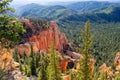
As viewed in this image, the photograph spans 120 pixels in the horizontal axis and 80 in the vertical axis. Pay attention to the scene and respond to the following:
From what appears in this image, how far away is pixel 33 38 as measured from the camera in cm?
16225

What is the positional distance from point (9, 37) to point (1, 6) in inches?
141

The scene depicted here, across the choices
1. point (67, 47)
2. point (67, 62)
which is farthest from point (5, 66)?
point (67, 47)

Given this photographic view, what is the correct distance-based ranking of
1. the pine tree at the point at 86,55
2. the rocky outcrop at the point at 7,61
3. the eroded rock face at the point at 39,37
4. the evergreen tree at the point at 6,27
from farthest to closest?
the eroded rock face at the point at 39,37 → the rocky outcrop at the point at 7,61 → the evergreen tree at the point at 6,27 → the pine tree at the point at 86,55

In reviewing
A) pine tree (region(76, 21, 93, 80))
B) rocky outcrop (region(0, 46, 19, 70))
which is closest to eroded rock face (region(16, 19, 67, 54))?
rocky outcrop (region(0, 46, 19, 70))

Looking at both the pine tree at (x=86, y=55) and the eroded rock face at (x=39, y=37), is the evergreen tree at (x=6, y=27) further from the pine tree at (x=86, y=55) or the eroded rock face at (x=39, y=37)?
the eroded rock face at (x=39, y=37)

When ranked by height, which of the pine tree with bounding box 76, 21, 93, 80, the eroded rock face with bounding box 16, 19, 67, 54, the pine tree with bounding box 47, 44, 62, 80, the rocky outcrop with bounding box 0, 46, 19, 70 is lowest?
the eroded rock face with bounding box 16, 19, 67, 54

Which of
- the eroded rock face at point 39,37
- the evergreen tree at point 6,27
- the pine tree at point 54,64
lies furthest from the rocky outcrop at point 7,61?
the evergreen tree at point 6,27

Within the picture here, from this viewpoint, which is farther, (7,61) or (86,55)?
(7,61)

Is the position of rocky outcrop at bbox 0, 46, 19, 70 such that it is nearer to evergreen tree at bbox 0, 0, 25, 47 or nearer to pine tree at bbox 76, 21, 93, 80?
evergreen tree at bbox 0, 0, 25, 47

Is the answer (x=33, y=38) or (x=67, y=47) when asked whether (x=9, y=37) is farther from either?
(x=67, y=47)

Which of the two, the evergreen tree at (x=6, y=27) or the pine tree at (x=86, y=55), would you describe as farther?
the evergreen tree at (x=6, y=27)

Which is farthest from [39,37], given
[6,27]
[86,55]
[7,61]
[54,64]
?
[86,55]

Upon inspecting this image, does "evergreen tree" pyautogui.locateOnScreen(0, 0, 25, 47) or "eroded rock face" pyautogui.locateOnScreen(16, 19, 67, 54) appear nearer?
"evergreen tree" pyautogui.locateOnScreen(0, 0, 25, 47)

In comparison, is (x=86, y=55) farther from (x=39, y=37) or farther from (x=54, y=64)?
(x=39, y=37)
